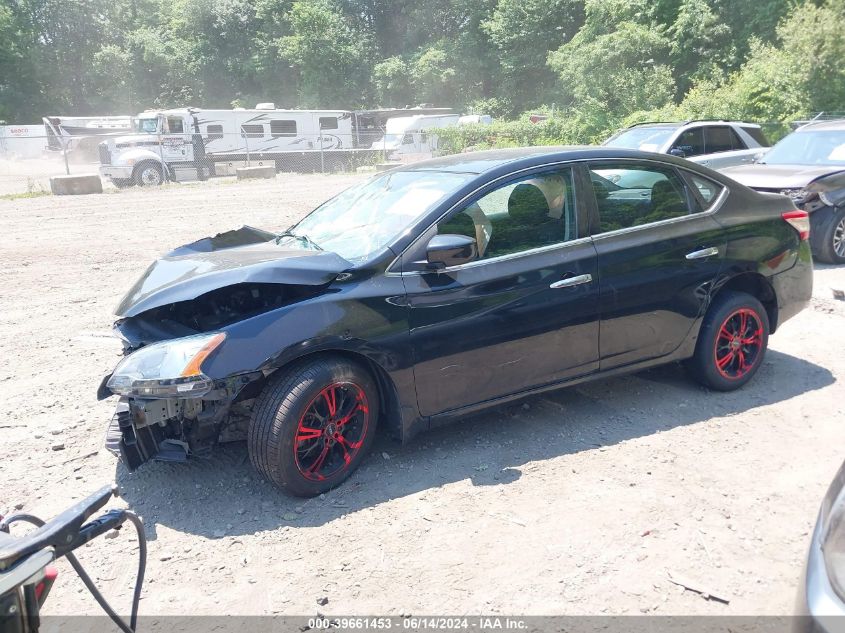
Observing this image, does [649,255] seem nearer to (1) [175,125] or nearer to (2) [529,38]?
(1) [175,125]

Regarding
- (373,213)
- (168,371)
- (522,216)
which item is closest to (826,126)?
(522,216)

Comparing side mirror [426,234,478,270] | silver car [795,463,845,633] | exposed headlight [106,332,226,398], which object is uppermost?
side mirror [426,234,478,270]

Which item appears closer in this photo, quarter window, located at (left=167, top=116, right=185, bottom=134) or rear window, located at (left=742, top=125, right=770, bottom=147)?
rear window, located at (left=742, top=125, right=770, bottom=147)

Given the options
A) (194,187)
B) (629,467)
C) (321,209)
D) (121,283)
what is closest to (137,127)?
(194,187)

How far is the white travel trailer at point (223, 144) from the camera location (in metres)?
24.6

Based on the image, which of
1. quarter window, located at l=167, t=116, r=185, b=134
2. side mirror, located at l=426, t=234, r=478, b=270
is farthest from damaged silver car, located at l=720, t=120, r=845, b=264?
quarter window, located at l=167, t=116, r=185, b=134

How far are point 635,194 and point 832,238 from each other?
5701 millimetres

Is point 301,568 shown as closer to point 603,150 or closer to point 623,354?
point 623,354

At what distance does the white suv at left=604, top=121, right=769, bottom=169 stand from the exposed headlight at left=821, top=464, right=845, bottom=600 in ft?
32.0

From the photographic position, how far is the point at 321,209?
4.92 meters

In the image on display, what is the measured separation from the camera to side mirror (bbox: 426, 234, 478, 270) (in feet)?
12.1

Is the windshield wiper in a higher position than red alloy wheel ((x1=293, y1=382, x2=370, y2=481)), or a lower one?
higher

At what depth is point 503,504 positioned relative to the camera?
11.6 feet

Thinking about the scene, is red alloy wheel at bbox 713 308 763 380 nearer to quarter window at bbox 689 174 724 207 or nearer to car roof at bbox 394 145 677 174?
quarter window at bbox 689 174 724 207
